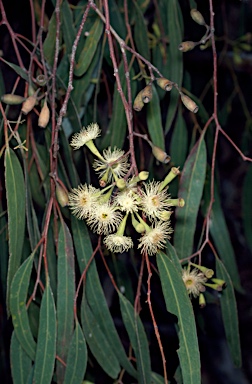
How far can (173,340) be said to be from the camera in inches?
89.3

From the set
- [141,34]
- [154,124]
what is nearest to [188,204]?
[154,124]

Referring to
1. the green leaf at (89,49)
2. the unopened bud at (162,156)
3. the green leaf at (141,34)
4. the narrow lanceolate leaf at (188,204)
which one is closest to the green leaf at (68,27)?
the green leaf at (89,49)

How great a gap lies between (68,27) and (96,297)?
62 cm

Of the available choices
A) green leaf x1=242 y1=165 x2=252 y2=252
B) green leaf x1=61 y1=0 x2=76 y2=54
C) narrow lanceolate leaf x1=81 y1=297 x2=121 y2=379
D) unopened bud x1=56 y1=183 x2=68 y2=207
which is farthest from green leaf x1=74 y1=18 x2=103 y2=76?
green leaf x1=242 y1=165 x2=252 y2=252

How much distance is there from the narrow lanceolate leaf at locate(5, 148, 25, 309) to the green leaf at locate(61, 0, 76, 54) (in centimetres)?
34

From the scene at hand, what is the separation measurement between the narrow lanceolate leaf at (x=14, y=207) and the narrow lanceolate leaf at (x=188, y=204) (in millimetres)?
328

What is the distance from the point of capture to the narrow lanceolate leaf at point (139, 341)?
1292 mm

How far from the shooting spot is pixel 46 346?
124cm

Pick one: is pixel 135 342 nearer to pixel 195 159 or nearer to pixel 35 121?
pixel 195 159

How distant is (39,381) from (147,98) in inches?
22.2

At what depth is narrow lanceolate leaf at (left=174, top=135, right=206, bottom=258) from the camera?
138 centimetres

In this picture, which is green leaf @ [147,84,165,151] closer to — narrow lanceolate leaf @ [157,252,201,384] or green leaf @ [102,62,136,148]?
green leaf @ [102,62,136,148]

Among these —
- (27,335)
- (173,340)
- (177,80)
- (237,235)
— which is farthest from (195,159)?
(237,235)

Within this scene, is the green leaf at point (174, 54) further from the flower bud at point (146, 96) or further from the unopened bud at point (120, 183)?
the unopened bud at point (120, 183)
